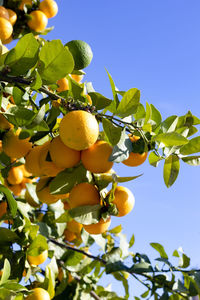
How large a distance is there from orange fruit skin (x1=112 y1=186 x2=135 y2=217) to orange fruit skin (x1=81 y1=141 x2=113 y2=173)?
140 mm

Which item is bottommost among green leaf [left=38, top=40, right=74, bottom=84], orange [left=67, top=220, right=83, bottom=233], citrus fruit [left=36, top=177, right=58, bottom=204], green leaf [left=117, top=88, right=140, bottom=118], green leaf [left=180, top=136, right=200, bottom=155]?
orange [left=67, top=220, right=83, bottom=233]

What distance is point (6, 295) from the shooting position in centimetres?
114

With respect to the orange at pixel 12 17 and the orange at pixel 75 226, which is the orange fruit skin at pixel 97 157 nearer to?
the orange at pixel 75 226

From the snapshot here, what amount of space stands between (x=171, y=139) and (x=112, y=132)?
0.17 meters

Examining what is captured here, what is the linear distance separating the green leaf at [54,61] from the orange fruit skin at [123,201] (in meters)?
0.39

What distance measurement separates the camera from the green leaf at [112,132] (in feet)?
3.34

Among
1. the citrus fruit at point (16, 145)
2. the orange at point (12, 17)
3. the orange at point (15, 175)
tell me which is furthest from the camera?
the orange at point (12, 17)

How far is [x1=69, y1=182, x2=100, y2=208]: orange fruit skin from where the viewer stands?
1.11m

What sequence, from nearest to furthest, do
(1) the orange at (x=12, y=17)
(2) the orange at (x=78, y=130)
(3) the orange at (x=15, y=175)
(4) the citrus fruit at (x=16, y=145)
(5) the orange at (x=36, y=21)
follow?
1. (2) the orange at (x=78, y=130)
2. (4) the citrus fruit at (x=16, y=145)
3. (3) the orange at (x=15, y=175)
4. (1) the orange at (x=12, y=17)
5. (5) the orange at (x=36, y=21)

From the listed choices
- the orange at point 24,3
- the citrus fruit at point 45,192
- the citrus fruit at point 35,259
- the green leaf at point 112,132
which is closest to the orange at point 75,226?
the citrus fruit at point 35,259

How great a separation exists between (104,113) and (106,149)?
15cm

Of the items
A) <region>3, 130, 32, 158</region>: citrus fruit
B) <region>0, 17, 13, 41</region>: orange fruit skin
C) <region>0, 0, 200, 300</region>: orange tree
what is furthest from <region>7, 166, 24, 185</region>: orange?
<region>0, 17, 13, 41</region>: orange fruit skin

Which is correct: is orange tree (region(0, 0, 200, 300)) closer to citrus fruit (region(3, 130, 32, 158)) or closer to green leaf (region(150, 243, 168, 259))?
citrus fruit (region(3, 130, 32, 158))

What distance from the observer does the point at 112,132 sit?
3.37 ft
